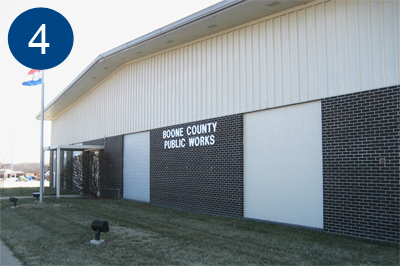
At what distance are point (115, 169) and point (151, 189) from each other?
459 centimetres

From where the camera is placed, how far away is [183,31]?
47.5ft

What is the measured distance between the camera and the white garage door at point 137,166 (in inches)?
729

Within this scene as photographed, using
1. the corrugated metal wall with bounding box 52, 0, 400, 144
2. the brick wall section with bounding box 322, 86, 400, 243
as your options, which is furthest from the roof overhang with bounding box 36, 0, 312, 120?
the brick wall section with bounding box 322, 86, 400, 243

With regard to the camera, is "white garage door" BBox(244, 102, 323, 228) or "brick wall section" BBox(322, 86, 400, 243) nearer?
"brick wall section" BBox(322, 86, 400, 243)

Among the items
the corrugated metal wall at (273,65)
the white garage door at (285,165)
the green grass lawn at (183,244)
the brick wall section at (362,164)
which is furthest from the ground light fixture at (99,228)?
the corrugated metal wall at (273,65)

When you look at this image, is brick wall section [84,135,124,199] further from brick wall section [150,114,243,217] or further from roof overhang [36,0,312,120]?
roof overhang [36,0,312,120]

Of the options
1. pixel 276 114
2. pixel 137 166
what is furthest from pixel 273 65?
pixel 137 166

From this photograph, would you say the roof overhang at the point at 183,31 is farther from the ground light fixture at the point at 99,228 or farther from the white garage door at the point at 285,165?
the ground light fixture at the point at 99,228

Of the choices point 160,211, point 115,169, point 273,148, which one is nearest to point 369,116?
point 273,148

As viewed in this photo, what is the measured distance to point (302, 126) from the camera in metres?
10.7

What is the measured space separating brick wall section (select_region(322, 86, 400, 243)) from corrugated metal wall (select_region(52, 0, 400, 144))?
1.56 feet

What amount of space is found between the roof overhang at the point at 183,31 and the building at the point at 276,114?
0.21 feet

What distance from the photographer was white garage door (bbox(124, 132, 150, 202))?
18505 mm

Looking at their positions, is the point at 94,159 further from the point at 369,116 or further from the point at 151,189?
the point at 369,116
